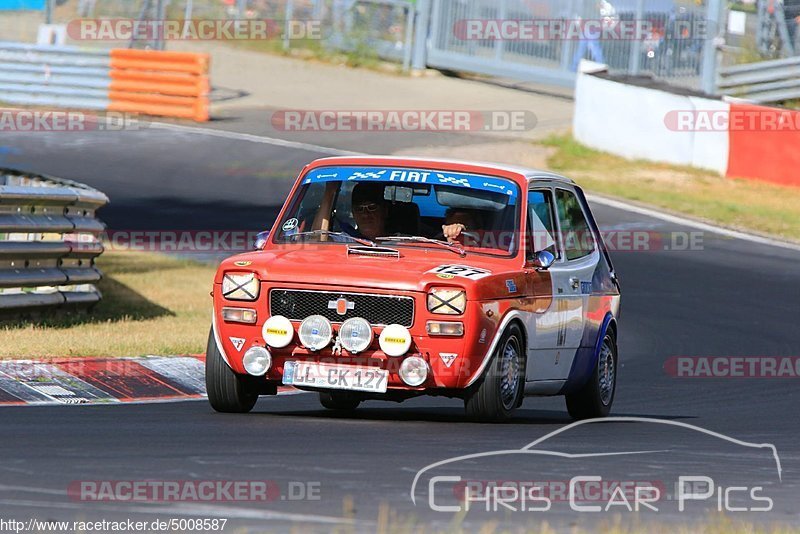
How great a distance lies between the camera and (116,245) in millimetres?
18859

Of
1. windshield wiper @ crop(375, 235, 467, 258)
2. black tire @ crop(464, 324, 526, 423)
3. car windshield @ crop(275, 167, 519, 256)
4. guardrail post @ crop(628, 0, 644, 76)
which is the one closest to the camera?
black tire @ crop(464, 324, 526, 423)

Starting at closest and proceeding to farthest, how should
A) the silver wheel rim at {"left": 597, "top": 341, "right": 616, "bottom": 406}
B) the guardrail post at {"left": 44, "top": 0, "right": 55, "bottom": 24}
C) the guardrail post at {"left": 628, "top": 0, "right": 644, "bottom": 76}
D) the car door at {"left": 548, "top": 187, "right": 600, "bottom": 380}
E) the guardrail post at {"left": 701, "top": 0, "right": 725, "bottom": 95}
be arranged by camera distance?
1. the car door at {"left": 548, "top": 187, "right": 600, "bottom": 380}
2. the silver wheel rim at {"left": 597, "top": 341, "right": 616, "bottom": 406}
3. the guardrail post at {"left": 701, "top": 0, "right": 725, "bottom": 95}
4. the guardrail post at {"left": 628, "top": 0, "right": 644, "bottom": 76}
5. the guardrail post at {"left": 44, "top": 0, "right": 55, "bottom": 24}

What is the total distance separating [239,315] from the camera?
8328 millimetres

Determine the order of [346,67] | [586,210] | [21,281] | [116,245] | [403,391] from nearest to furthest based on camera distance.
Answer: [403,391] < [586,210] < [21,281] < [116,245] < [346,67]

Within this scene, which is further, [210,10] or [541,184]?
[210,10]

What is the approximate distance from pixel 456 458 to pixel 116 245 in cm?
1257

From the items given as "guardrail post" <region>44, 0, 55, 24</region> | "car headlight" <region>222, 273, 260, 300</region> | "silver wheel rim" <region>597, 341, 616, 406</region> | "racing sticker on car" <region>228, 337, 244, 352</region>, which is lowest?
"silver wheel rim" <region>597, 341, 616, 406</region>

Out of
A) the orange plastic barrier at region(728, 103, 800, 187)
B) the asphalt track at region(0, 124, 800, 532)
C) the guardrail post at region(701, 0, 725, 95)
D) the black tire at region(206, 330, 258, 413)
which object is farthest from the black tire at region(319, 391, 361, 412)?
the guardrail post at region(701, 0, 725, 95)

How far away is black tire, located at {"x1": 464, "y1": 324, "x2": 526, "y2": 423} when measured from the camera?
823cm

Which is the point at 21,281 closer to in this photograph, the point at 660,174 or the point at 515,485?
the point at 515,485

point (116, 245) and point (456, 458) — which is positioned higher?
point (456, 458)

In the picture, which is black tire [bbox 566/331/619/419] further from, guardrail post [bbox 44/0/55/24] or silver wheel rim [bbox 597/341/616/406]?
guardrail post [bbox 44/0/55/24]

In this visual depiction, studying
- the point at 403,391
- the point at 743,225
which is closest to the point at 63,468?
the point at 403,391

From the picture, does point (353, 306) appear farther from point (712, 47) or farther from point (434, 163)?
point (712, 47)
